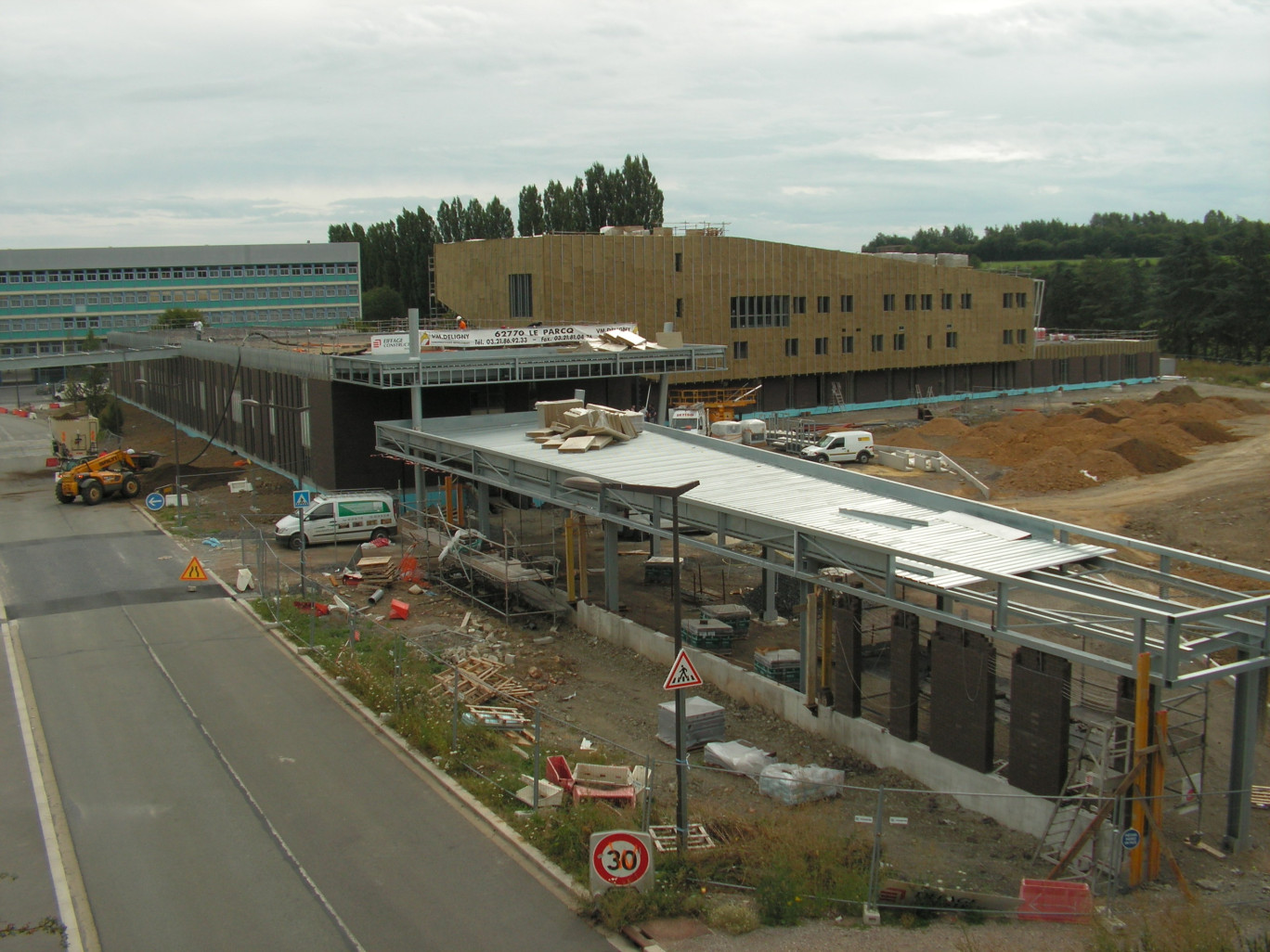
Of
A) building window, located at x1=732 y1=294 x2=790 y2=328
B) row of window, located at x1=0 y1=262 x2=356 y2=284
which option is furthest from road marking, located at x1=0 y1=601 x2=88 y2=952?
row of window, located at x1=0 y1=262 x2=356 y2=284

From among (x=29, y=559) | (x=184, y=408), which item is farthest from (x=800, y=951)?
(x=184, y=408)

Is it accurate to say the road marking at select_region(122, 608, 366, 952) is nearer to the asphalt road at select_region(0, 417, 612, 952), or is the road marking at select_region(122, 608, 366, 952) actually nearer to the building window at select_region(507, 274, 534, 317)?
the asphalt road at select_region(0, 417, 612, 952)

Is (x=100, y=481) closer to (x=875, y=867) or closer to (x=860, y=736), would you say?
(x=860, y=736)

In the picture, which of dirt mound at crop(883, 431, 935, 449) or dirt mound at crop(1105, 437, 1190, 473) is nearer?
dirt mound at crop(1105, 437, 1190, 473)

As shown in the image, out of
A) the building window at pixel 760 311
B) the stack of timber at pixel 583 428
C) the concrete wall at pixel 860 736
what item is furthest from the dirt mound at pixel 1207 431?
the concrete wall at pixel 860 736

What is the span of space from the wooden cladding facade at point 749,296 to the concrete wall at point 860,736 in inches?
1584

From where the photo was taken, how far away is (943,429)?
204 ft

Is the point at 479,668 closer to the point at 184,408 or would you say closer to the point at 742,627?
the point at 742,627

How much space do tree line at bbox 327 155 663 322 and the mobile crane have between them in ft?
180

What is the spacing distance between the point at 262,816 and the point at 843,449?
40.6 metres

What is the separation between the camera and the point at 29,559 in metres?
35.8

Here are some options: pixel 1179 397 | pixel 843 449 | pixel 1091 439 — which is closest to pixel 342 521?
pixel 843 449

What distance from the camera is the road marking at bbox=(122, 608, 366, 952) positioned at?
1357cm

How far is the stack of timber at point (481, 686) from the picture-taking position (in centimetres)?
2223
